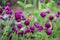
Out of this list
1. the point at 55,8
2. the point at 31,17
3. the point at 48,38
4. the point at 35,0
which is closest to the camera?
the point at 48,38

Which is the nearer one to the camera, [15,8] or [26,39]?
[26,39]

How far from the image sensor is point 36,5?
298 cm

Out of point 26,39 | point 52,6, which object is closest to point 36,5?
point 52,6

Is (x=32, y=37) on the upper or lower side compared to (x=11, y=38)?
lower

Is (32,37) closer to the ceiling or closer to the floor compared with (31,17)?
closer to the floor

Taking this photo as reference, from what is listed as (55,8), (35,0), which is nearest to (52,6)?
(55,8)

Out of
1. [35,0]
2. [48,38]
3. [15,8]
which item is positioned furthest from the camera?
[15,8]

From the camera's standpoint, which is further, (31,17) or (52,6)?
(52,6)

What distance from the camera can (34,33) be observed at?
2041 mm

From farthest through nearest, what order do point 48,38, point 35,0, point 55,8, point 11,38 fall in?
point 35,0 < point 55,8 < point 48,38 < point 11,38

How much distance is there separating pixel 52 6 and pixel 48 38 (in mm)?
863

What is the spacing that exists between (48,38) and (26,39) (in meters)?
0.19

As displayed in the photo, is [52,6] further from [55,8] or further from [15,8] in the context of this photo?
[15,8]

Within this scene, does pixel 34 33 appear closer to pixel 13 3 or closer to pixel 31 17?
pixel 31 17
